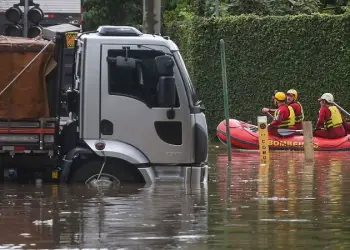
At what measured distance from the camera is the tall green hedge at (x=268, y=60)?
2962 centimetres

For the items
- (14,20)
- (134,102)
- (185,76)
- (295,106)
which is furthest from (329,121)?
(134,102)

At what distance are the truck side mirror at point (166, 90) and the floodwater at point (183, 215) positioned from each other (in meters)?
1.18

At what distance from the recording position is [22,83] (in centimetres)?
1463

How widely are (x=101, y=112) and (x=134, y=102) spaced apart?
0.44 m

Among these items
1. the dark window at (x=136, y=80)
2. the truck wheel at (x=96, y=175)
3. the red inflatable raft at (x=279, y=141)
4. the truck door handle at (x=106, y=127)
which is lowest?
the red inflatable raft at (x=279, y=141)

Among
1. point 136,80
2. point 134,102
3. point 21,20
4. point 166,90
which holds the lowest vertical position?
point 134,102

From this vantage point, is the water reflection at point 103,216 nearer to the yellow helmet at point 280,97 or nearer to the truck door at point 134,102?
the truck door at point 134,102

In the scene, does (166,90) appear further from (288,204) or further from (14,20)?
(14,20)

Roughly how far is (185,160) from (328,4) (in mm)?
28440

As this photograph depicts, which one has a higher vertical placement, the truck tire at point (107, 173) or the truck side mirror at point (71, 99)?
the truck side mirror at point (71, 99)

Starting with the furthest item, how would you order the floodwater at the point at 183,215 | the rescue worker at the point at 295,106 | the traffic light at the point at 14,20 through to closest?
1. the rescue worker at the point at 295,106
2. the traffic light at the point at 14,20
3. the floodwater at the point at 183,215

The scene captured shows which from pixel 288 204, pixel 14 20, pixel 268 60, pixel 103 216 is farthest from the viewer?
pixel 268 60

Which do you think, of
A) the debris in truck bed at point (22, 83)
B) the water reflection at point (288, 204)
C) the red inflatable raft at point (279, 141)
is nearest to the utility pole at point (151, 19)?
the red inflatable raft at point (279, 141)

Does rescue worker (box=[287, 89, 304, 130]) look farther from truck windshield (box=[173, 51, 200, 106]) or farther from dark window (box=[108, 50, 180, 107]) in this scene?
dark window (box=[108, 50, 180, 107])
